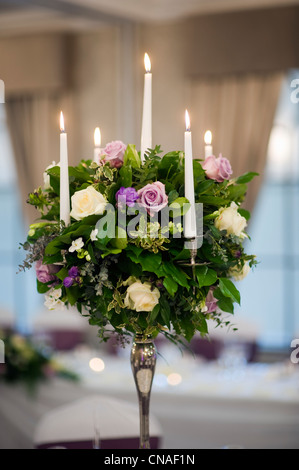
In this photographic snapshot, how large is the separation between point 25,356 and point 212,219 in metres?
3.44

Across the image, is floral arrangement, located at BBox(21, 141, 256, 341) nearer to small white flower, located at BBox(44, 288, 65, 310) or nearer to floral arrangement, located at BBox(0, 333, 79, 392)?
small white flower, located at BBox(44, 288, 65, 310)

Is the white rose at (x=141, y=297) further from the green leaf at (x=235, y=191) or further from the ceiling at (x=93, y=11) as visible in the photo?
the ceiling at (x=93, y=11)

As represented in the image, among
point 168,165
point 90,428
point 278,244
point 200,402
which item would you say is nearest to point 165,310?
point 168,165

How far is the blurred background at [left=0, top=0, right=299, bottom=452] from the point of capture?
5551 mm

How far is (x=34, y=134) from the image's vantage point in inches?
247

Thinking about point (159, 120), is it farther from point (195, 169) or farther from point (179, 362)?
point (195, 169)

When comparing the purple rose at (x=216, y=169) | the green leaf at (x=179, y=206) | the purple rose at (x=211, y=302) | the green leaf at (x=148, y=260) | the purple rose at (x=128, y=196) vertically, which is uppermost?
the purple rose at (x=216, y=169)

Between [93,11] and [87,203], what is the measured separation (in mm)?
4235

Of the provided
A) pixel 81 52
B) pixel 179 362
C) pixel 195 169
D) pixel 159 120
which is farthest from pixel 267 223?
pixel 195 169

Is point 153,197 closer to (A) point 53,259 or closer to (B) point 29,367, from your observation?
(A) point 53,259

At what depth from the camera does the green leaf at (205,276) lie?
62.7 inches

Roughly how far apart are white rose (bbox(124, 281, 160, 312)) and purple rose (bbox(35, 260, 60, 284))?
217mm

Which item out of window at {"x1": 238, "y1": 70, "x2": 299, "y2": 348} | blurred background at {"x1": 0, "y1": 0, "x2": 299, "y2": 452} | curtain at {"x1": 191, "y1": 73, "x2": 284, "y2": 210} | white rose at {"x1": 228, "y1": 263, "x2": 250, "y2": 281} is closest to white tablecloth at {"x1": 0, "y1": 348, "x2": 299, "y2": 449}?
blurred background at {"x1": 0, "y1": 0, "x2": 299, "y2": 452}

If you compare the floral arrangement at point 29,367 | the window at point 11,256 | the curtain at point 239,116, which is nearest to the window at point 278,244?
the curtain at point 239,116
